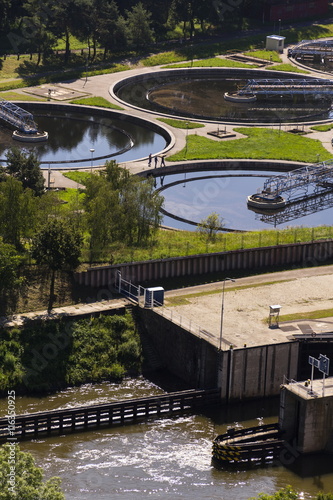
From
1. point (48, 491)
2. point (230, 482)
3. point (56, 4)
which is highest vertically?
point (56, 4)

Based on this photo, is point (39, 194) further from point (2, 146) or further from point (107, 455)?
point (107, 455)

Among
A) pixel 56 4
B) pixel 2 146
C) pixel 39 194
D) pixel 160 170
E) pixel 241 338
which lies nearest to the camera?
pixel 241 338

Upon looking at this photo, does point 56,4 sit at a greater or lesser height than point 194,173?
greater

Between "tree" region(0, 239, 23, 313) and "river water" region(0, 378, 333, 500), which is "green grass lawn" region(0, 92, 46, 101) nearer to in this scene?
"tree" region(0, 239, 23, 313)

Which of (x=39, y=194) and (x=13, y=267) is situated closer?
(x=13, y=267)

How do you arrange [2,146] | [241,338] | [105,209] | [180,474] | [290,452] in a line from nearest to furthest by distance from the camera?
[180,474]
[290,452]
[241,338]
[105,209]
[2,146]

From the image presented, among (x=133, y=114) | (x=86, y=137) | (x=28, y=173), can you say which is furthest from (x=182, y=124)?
(x=28, y=173)

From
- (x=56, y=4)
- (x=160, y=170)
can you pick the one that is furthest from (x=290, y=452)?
(x=56, y=4)
